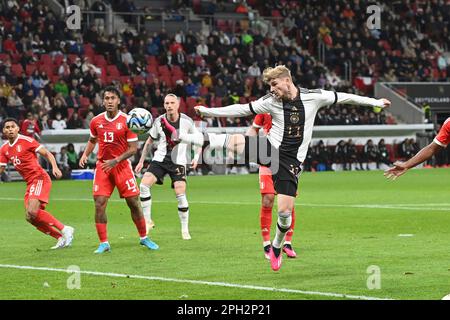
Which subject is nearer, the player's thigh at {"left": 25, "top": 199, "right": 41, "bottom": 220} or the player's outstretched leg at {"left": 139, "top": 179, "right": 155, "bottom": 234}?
the player's thigh at {"left": 25, "top": 199, "right": 41, "bottom": 220}

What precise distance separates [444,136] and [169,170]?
8581 millimetres

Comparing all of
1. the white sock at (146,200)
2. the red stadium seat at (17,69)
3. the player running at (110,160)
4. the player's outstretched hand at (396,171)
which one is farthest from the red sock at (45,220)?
the red stadium seat at (17,69)

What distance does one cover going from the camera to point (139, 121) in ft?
49.1

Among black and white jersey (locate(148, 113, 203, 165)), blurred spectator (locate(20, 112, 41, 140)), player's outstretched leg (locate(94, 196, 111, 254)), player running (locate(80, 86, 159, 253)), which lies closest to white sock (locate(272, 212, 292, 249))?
player running (locate(80, 86, 159, 253))

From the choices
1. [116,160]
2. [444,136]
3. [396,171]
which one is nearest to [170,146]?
[116,160]

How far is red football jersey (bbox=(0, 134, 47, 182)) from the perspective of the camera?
1581 centimetres

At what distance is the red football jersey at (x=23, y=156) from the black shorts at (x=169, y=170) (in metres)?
2.83

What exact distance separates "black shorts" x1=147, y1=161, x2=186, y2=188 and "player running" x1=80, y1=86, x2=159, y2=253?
2.67 meters

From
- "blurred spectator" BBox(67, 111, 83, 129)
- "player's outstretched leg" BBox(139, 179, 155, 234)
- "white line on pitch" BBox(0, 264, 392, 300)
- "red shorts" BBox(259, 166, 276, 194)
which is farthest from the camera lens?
"blurred spectator" BBox(67, 111, 83, 129)

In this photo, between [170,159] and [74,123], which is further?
[74,123]

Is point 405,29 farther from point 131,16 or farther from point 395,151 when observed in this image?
point 131,16

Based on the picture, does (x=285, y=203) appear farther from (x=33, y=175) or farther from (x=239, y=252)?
(x=33, y=175)

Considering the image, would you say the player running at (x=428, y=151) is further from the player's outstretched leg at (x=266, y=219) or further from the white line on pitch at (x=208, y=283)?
the player's outstretched leg at (x=266, y=219)

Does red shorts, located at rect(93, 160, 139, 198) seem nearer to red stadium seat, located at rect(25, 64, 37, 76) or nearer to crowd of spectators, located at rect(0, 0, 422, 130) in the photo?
crowd of spectators, located at rect(0, 0, 422, 130)
